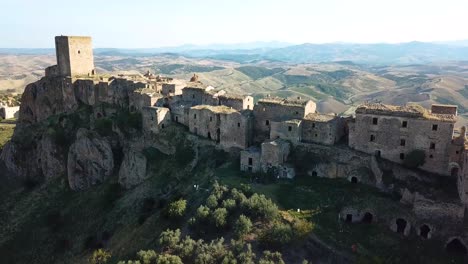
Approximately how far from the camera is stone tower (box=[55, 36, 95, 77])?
245ft

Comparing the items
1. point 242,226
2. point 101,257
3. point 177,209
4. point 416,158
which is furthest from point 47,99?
point 416,158

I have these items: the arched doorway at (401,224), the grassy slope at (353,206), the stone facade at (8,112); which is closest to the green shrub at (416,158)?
the grassy slope at (353,206)

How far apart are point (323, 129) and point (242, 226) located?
1785 centimetres

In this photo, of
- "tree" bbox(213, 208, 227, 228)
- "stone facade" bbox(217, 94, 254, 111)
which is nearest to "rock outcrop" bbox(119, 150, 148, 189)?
"stone facade" bbox(217, 94, 254, 111)

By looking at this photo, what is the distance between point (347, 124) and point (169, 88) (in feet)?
90.7

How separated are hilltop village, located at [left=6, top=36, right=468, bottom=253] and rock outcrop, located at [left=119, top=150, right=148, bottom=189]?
13.4 ft

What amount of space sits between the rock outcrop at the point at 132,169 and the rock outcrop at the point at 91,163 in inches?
193

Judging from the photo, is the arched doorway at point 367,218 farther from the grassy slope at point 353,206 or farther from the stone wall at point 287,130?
the stone wall at point 287,130

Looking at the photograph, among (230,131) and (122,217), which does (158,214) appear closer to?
(122,217)

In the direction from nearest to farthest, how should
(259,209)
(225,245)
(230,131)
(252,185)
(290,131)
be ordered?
(225,245), (259,209), (252,185), (290,131), (230,131)

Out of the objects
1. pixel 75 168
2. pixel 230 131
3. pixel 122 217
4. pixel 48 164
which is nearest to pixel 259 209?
pixel 230 131

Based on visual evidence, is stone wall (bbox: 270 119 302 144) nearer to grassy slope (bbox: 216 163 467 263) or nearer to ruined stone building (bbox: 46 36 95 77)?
grassy slope (bbox: 216 163 467 263)

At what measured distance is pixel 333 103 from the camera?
607 feet

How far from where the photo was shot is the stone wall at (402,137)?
142 feet
